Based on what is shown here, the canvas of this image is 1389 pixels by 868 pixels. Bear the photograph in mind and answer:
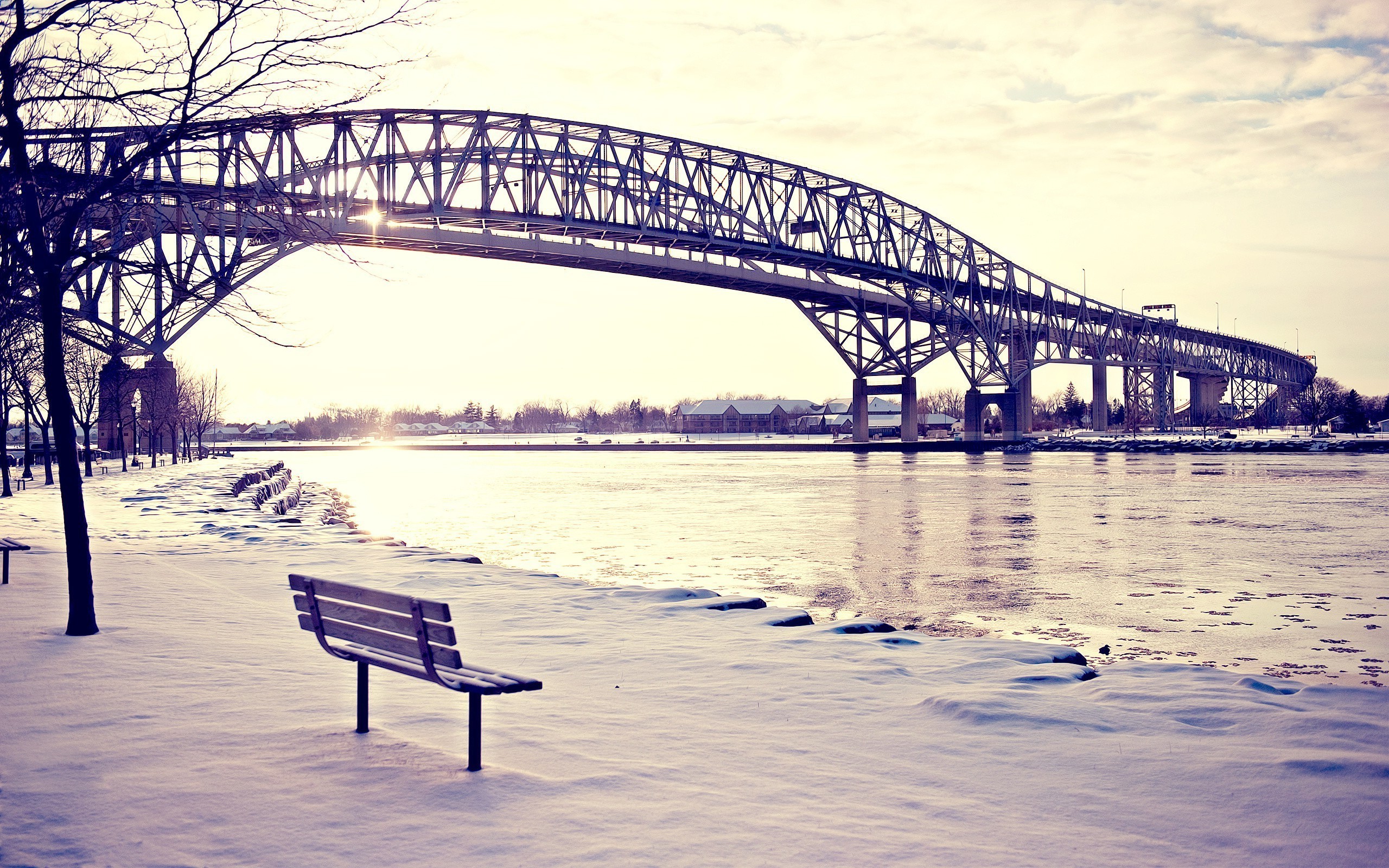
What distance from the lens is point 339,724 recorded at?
216 inches

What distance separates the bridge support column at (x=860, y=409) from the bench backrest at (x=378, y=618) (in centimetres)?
6978

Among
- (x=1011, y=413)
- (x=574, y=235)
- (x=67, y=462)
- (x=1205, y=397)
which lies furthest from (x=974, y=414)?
(x=67, y=462)

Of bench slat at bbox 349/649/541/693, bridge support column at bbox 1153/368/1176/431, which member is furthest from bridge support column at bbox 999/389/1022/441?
bench slat at bbox 349/649/541/693

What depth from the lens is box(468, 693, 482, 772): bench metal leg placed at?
15.7 feet

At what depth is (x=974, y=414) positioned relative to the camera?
78500mm

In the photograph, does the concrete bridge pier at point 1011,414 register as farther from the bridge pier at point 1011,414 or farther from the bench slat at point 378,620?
the bench slat at point 378,620

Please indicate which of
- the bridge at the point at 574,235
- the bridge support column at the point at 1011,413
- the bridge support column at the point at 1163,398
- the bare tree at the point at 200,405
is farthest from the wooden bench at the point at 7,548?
the bridge support column at the point at 1163,398

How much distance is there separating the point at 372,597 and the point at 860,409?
241 ft

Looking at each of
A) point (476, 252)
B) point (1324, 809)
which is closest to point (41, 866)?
point (1324, 809)

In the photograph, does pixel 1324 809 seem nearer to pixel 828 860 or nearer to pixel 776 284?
pixel 828 860

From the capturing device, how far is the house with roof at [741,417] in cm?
15588

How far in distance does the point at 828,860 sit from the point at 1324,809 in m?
2.27

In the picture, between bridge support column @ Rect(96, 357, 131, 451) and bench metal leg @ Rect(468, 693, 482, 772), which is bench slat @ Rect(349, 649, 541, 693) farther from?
bridge support column @ Rect(96, 357, 131, 451)

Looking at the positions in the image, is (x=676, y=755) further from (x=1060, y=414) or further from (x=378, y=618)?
(x=1060, y=414)
